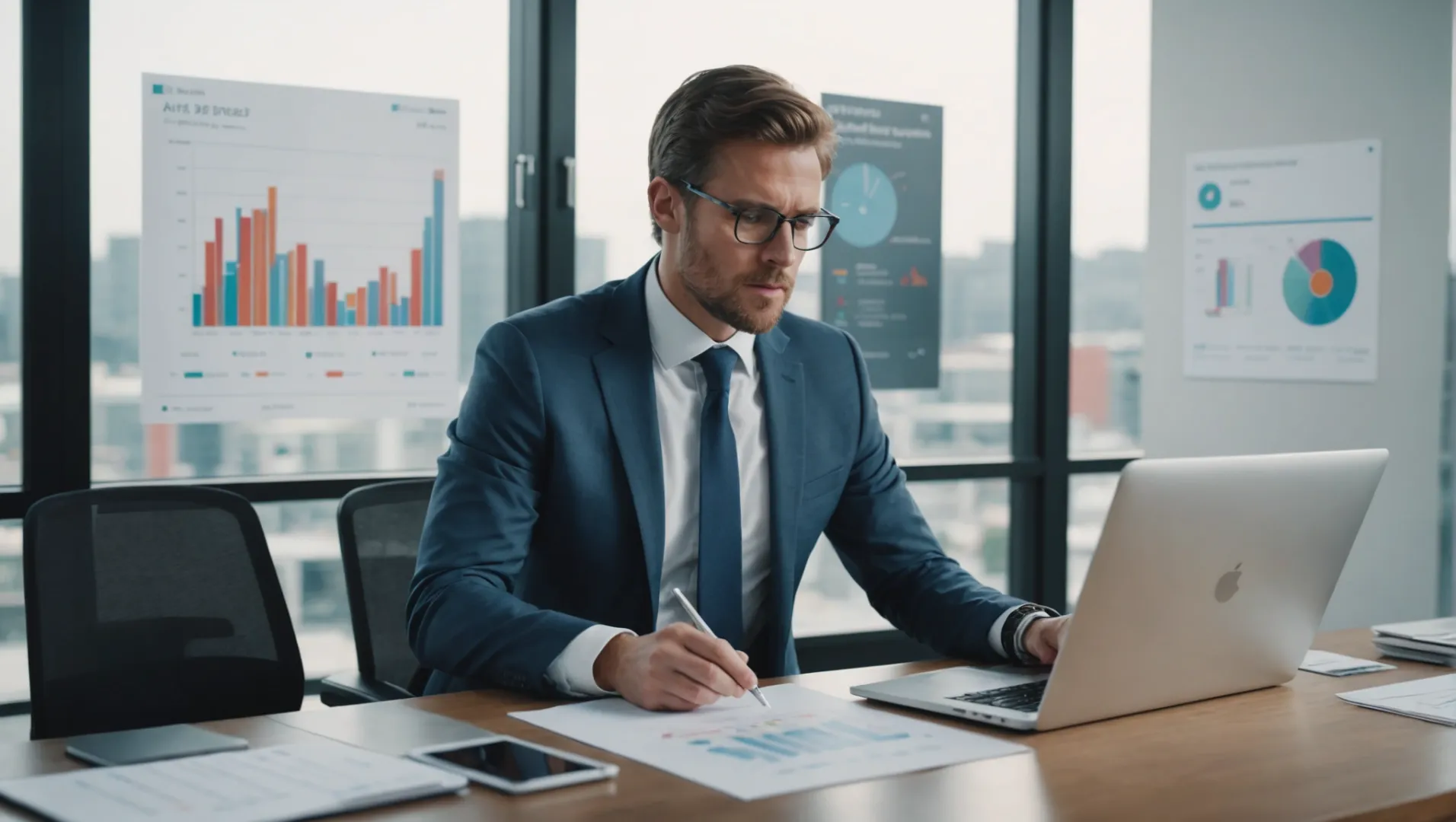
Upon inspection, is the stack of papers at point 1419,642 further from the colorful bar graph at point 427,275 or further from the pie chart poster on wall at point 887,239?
the colorful bar graph at point 427,275

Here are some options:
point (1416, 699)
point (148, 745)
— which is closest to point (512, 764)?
point (148, 745)

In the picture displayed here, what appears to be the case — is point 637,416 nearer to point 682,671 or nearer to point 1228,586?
point 682,671

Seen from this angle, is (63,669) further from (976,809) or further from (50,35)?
(50,35)

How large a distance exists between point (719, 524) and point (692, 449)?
0.12 m

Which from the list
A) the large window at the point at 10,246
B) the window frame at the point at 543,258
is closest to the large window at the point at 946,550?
the window frame at the point at 543,258

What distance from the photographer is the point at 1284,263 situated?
4.09m

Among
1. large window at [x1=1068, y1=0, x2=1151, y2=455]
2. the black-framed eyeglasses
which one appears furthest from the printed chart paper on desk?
large window at [x1=1068, y1=0, x2=1151, y2=455]

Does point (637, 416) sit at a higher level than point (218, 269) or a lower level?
lower

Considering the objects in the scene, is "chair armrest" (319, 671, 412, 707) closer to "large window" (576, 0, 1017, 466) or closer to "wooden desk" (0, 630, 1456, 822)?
"wooden desk" (0, 630, 1456, 822)

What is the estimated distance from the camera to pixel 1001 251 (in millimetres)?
4516

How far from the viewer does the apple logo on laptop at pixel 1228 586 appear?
1.58 meters

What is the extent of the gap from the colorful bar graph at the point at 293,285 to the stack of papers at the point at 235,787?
2.13 metres

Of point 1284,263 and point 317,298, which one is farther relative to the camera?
point 1284,263

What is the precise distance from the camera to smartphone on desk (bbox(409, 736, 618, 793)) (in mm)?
1272
